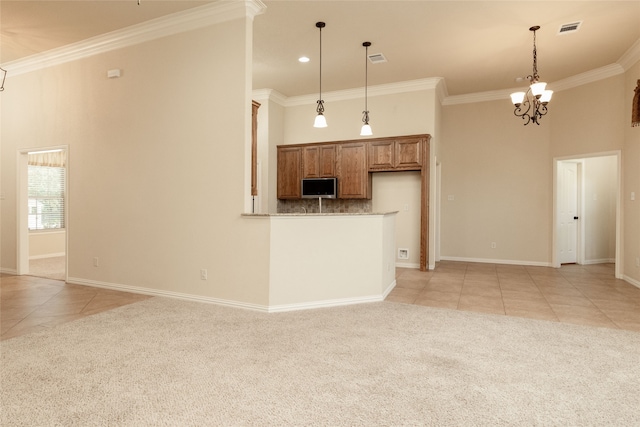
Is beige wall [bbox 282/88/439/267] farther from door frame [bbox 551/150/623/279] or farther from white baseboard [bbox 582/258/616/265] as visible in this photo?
white baseboard [bbox 582/258/616/265]

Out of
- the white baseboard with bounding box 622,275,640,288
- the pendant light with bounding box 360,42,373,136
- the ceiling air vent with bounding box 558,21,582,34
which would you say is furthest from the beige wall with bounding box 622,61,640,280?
the pendant light with bounding box 360,42,373,136

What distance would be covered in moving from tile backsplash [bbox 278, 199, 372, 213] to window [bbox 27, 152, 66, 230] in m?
5.32

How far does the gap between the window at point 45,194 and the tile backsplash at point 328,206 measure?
532 centimetres

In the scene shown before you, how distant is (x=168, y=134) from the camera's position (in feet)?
14.1

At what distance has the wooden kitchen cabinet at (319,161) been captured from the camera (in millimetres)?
6656

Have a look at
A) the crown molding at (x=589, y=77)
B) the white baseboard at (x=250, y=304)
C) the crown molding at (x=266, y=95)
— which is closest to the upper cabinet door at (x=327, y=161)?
the crown molding at (x=266, y=95)

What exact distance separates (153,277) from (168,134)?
180 centimetres

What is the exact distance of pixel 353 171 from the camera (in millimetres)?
6504

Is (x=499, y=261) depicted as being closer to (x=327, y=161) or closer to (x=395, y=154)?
(x=395, y=154)

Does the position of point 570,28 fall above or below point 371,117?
above

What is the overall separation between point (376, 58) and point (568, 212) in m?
5.05

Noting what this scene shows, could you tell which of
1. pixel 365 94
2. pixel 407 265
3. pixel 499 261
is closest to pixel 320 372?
pixel 407 265

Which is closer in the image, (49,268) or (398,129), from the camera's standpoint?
(49,268)

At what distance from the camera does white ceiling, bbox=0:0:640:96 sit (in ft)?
13.1
